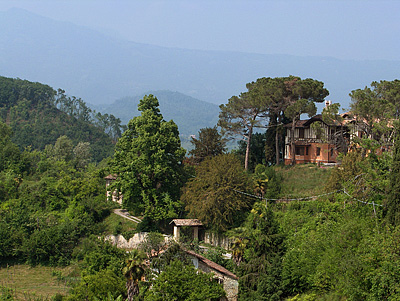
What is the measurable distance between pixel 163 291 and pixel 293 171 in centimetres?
2168

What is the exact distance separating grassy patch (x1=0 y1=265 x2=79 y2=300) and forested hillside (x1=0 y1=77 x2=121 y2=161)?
174 feet

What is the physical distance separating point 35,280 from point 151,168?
12.6 metres

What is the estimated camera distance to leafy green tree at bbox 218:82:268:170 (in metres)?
47.6

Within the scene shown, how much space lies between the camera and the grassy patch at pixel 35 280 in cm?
3397

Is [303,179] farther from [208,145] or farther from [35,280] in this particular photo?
[35,280]

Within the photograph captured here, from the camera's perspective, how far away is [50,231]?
41.7 meters

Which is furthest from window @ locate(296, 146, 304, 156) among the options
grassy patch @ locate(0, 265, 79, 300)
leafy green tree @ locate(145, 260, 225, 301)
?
grassy patch @ locate(0, 265, 79, 300)

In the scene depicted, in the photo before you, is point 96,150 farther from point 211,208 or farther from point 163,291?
point 163,291

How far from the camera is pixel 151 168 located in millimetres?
41438

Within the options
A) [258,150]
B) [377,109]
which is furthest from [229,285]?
[258,150]

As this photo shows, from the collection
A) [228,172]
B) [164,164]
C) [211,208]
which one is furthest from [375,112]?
[164,164]

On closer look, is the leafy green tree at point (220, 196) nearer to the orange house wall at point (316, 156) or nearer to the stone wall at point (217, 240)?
the stone wall at point (217, 240)

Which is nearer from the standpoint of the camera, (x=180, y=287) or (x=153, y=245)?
(x=180, y=287)

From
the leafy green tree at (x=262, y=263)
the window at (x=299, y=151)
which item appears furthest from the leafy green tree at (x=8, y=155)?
the leafy green tree at (x=262, y=263)
